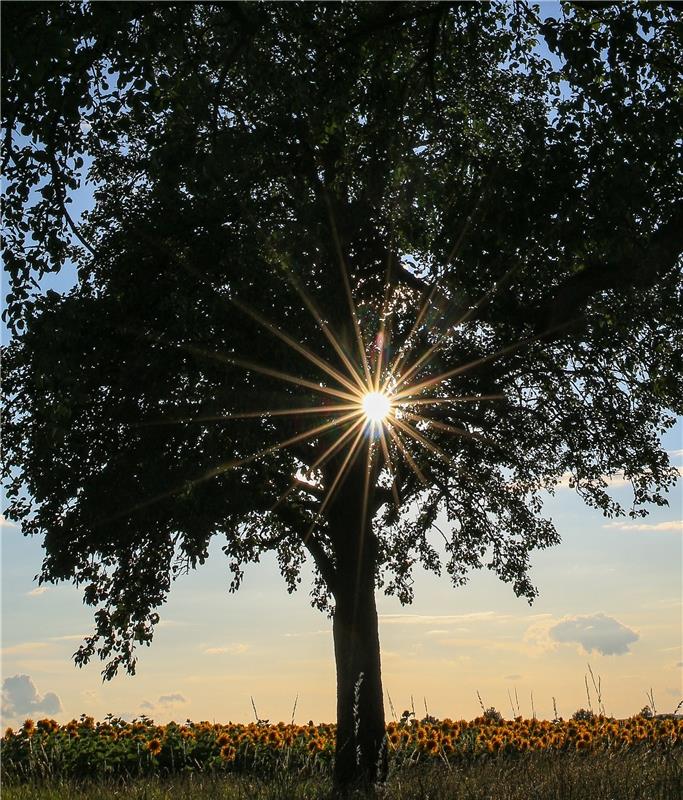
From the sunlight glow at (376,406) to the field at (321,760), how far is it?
441cm

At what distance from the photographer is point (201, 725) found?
1697cm

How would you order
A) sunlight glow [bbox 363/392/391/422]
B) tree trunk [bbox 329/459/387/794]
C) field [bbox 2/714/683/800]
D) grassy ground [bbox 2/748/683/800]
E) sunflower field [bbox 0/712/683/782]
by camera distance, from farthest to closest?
sunflower field [bbox 0/712/683/782], tree trunk [bbox 329/459/387/794], sunlight glow [bbox 363/392/391/422], field [bbox 2/714/683/800], grassy ground [bbox 2/748/683/800]

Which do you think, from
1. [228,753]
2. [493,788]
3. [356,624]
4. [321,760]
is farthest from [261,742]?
[493,788]

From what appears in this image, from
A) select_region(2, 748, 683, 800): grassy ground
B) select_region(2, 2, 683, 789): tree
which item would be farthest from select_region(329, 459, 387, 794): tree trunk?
select_region(2, 748, 683, 800): grassy ground

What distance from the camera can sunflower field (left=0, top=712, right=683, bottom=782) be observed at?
1433 cm

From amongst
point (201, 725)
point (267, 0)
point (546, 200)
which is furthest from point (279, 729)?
point (267, 0)

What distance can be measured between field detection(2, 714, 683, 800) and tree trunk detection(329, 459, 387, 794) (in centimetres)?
72

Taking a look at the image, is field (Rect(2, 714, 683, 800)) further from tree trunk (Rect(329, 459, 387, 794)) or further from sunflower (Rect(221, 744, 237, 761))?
tree trunk (Rect(329, 459, 387, 794))

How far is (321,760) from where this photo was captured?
14.5 meters

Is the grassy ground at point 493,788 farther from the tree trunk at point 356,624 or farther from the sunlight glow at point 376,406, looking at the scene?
the sunlight glow at point 376,406

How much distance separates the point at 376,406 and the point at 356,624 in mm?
3523

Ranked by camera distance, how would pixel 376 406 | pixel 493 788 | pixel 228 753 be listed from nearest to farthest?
pixel 493 788
pixel 376 406
pixel 228 753

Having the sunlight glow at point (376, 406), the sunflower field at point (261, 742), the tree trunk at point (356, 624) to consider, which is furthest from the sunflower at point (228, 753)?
the sunlight glow at point (376, 406)

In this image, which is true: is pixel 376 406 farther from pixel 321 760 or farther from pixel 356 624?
pixel 321 760
